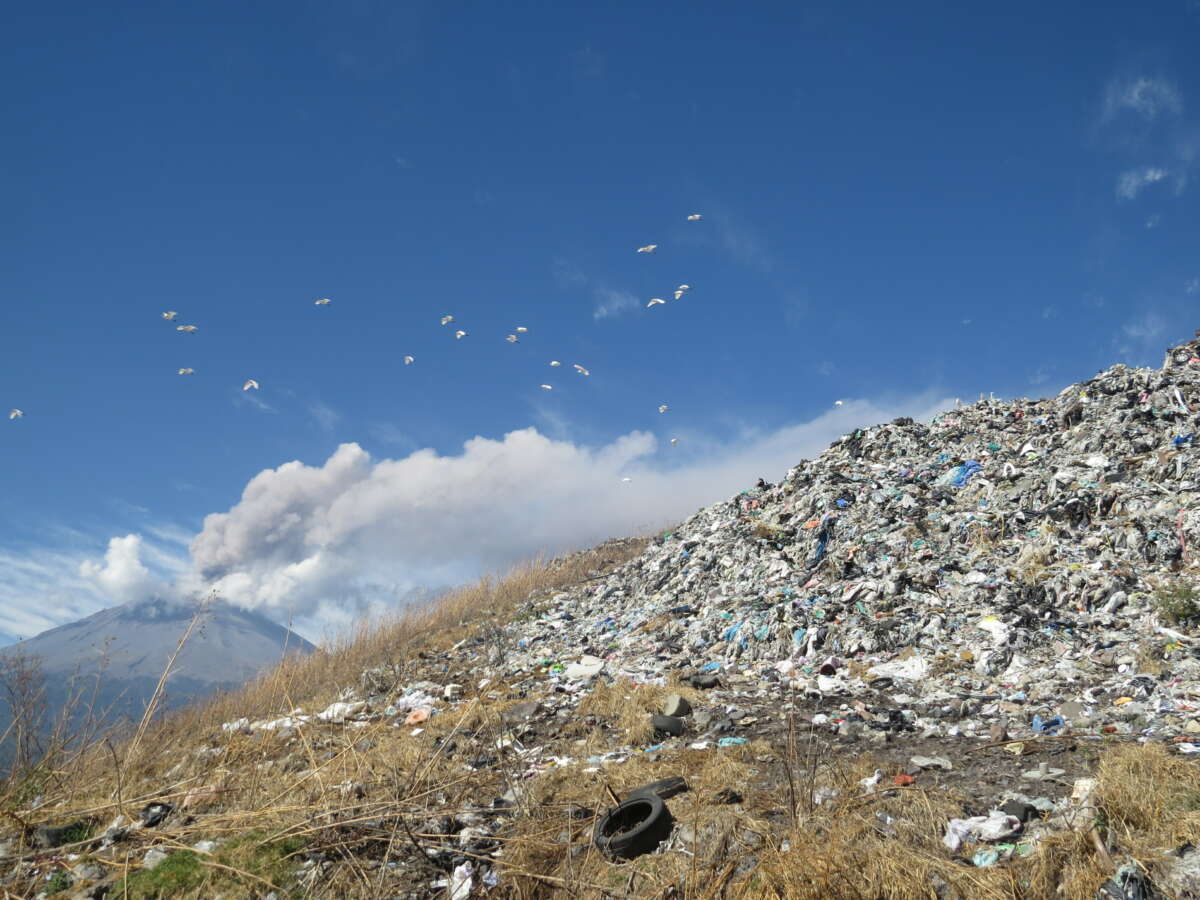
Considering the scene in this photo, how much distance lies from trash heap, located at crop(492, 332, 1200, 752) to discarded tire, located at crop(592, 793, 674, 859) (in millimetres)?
2355

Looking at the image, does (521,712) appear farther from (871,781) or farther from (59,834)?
(59,834)

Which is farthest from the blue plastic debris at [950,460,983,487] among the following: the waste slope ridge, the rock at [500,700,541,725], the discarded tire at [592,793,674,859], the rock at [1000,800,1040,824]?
the discarded tire at [592,793,674,859]

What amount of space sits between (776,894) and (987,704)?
4.18 metres

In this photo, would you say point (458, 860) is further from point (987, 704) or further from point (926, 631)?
point (926, 631)

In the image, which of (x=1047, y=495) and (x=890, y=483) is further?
(x=890, y=483)

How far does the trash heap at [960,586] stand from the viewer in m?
5.82

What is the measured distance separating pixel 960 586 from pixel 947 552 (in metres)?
0.92

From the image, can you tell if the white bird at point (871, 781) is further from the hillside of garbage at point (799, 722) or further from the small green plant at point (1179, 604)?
the small green plant at point (1179, 604)

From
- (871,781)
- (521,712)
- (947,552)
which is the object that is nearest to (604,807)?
(871,781)

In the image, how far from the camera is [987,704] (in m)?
5.65

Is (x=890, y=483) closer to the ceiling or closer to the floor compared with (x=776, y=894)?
closer to the ceiling

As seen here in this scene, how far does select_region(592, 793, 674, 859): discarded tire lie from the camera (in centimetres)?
345

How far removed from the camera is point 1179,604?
242 inches

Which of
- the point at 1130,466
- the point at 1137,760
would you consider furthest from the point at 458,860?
the point at 1130,466
